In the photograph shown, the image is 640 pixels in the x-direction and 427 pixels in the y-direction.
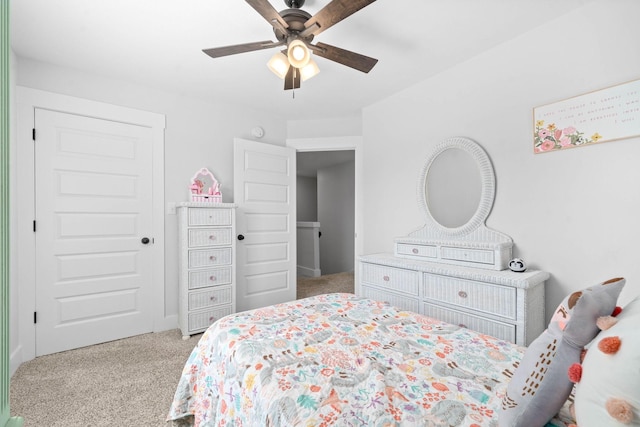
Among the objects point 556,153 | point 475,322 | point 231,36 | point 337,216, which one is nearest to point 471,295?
point 475,322

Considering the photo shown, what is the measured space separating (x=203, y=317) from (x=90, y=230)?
1.27m

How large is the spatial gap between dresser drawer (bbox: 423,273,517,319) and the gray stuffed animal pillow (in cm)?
122

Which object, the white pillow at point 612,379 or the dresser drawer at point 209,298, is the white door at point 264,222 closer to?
the dresser drawer at point 209,298

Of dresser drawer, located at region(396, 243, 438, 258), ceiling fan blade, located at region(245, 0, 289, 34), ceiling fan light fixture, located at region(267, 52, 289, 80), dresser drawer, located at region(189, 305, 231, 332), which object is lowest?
dresser drawer, located at region(189, 305, 231, 332)

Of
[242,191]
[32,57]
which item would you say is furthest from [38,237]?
[242,191]

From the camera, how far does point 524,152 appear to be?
212cm

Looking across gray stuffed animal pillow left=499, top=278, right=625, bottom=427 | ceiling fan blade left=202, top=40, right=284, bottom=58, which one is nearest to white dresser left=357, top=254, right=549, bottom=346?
gray stuffed animal pillow left=499, top=278, right=625, bottom=427

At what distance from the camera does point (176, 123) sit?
3.06 metres

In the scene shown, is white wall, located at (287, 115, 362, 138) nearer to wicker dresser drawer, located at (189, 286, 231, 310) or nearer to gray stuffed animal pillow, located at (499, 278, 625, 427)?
wicker dresser drawer, located at (189, 286, 231, 310)

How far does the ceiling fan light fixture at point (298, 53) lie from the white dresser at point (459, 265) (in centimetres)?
152

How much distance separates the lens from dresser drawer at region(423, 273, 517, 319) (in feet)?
6.09

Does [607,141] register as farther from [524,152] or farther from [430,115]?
[430,115]

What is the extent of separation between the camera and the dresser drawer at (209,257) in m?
2.83

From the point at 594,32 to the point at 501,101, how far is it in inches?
23.2
